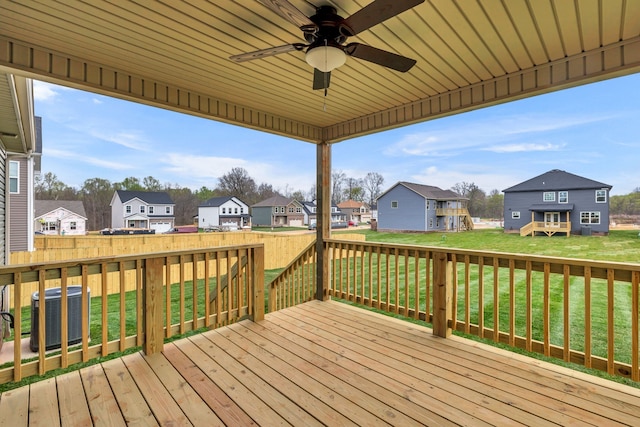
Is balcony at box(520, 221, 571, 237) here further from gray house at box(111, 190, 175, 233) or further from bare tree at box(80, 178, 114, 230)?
bare tree at box(80, 178, 114, 230)

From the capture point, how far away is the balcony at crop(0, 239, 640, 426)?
6.02ft

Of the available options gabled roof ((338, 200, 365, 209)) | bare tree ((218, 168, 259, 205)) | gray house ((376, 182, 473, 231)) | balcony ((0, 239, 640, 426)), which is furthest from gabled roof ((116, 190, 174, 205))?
gray house ((376, 182, 473, 231))

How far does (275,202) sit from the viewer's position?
15.5 feet

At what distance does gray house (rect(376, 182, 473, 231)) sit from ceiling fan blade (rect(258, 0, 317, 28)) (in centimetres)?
247

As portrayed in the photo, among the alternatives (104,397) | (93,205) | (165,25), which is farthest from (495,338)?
(93,205)

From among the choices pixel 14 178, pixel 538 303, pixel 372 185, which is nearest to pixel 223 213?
pixel 372 185

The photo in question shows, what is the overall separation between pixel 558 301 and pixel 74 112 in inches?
282

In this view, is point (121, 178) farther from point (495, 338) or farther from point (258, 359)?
point (495, 338)

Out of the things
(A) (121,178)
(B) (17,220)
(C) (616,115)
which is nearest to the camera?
(C) (616,115)

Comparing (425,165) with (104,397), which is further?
(425,165)

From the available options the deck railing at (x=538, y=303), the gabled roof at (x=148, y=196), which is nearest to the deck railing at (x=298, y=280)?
the deck railing at (x=538, y=303)

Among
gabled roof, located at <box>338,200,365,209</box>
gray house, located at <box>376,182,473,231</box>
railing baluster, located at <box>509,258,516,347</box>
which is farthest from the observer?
gabled roof, located at <box>338,200,365,209</box>

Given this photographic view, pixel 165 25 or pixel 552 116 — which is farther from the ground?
pixel 165 25

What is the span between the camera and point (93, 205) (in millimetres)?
3248
